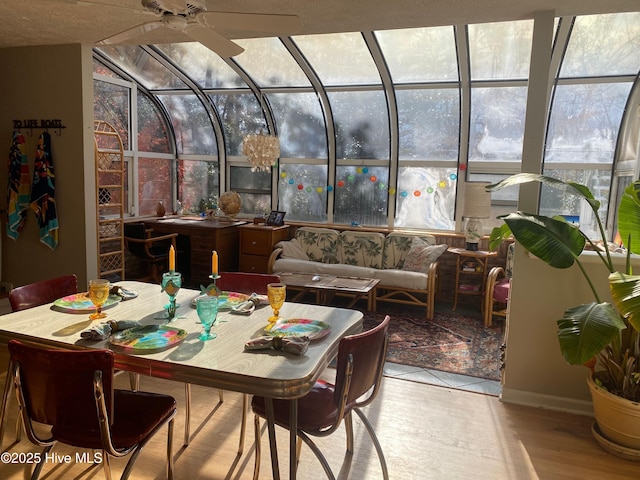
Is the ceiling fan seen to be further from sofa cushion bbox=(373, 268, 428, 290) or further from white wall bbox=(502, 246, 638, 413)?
sofa cushion bbox=(373, 268, 428, 290)

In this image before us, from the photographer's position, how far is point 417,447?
294 cm

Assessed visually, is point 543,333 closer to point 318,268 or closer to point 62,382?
point 62,382

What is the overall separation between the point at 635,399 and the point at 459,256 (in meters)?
3.20

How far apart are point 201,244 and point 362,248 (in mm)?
2224

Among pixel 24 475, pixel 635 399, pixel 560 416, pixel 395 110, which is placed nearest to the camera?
pixel 24 475

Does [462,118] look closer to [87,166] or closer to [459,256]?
[459,256]

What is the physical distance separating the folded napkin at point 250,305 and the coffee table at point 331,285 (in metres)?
2.36

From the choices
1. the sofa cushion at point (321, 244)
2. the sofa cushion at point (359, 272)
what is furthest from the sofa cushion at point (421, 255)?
the sofa cushion at point (321, 244)

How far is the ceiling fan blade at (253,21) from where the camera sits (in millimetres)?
2660

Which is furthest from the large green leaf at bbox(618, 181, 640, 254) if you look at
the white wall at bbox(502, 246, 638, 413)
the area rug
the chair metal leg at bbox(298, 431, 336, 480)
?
the chair metal leg at bbox(298, 431, 336, 480)

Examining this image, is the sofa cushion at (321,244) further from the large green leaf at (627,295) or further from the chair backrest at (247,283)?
the large green leaf at (627,295)

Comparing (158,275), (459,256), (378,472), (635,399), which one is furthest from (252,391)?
(158,275)

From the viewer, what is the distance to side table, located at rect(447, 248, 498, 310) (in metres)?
5.93

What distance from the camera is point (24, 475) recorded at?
257 cm
